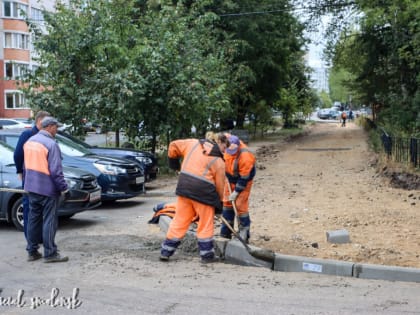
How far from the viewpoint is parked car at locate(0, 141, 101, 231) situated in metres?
9.78

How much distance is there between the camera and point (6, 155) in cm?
1030

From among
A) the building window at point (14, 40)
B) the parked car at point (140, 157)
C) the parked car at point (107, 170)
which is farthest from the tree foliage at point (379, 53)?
the building window at point (14, 40)

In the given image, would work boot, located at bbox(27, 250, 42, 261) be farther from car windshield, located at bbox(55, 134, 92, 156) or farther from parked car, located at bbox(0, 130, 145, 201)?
→ car windshield, located at bbox(55, 134, 92, 156)

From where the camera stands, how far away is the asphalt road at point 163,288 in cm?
575

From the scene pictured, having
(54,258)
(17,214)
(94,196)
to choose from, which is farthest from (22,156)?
(94,196)

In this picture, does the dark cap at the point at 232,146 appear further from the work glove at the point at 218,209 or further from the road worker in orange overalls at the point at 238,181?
the work glove at the point at 218,209

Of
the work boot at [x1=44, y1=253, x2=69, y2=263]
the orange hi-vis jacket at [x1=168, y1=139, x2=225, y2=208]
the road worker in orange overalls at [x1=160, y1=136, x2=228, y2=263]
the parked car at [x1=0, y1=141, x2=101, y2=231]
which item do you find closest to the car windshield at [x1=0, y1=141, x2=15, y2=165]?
the parked car at [x1=0, y1=141, x2=101, y2=231]

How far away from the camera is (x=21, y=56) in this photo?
194ft

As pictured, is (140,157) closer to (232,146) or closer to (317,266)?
(232,146)

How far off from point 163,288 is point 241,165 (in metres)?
2.22

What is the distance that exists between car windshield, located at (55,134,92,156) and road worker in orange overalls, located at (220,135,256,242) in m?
4.92

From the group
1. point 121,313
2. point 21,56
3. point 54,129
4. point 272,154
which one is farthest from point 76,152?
point 21,56

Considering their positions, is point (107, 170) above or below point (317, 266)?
above

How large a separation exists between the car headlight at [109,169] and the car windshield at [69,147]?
0.62 meters
